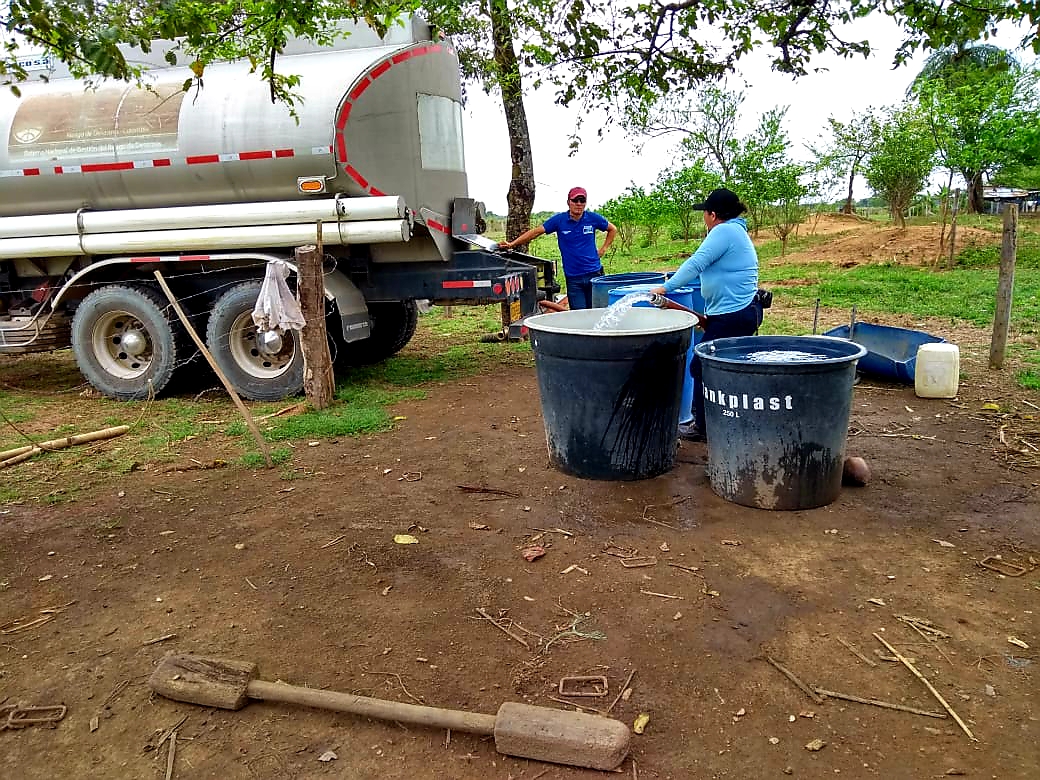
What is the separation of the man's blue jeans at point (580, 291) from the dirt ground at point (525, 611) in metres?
2.83

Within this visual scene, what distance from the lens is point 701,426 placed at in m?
5.31

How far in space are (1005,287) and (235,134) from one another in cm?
679

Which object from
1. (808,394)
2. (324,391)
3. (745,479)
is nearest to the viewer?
(808,394)

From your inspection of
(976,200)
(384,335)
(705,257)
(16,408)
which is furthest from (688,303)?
(976,200)

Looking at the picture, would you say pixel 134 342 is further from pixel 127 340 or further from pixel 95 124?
pixel 95 124

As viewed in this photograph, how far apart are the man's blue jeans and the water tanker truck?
393mm

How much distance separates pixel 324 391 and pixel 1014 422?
17.2ft

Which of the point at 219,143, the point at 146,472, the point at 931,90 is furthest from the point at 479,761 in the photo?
the point at 931,90

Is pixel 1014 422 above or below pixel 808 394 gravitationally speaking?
below

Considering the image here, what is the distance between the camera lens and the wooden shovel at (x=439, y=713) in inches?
91.4

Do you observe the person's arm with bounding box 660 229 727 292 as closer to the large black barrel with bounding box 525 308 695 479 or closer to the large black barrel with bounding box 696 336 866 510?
the large black barrel with bounding box 525 308 695 479

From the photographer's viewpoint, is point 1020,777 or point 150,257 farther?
point 150,257

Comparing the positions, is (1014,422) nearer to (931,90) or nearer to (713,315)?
(713,315)

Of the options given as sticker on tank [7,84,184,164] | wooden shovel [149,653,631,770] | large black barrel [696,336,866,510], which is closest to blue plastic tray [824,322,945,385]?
large black barrel [696,336,866,510]
